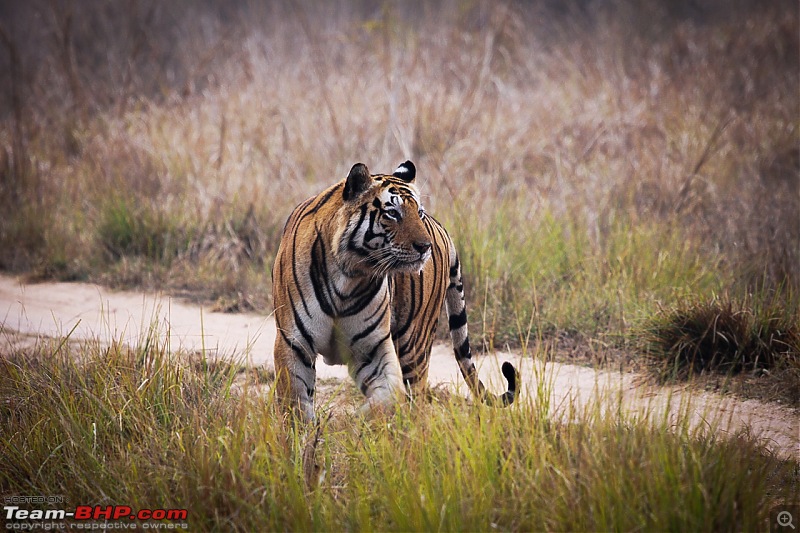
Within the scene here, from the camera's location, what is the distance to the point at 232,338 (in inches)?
219

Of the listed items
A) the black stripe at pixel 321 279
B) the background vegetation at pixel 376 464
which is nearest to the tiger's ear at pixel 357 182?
the black stripe at pixel 321 279

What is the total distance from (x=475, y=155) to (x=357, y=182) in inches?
214

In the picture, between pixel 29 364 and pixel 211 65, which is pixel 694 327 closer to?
pixel 29 364

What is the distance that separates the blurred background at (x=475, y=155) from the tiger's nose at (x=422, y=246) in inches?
22.0

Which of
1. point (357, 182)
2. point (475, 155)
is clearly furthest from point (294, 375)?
point (475, 155)

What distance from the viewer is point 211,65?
13.0 metres

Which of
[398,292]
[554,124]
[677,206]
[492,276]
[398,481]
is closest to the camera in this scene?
[398,481]

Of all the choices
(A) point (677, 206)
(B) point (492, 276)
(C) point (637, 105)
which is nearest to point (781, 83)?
(C) point (637, 105)

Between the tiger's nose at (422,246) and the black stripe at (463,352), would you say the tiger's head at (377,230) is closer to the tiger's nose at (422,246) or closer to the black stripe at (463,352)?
the tiger's nose at (422,246)

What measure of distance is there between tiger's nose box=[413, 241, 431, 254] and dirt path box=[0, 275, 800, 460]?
22.7 inches

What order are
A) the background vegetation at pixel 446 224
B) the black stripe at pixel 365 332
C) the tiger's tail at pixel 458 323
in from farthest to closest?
the tiger's tail at pixel 458 323 → the black stripe at pixel 365 332 → the background vegetation at pixel 446 224

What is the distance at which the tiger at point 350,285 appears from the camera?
3533 millimetres

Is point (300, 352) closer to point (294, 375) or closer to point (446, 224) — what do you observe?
point (294, 375)

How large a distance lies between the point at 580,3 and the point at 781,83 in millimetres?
6713
